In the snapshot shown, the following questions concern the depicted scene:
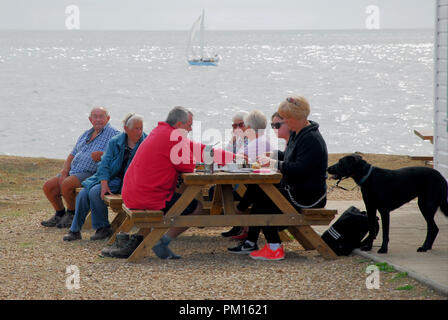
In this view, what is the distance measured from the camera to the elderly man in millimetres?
8258

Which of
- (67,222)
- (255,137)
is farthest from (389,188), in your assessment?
(67,222)

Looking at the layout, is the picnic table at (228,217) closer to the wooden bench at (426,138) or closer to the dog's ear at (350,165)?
the dog's ear at (350,165)

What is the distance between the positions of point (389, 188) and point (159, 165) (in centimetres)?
192

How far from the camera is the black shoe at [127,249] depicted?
672cm

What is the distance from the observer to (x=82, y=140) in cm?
849

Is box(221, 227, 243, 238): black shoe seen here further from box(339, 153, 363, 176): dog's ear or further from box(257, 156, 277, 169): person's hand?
box(339, 153, 363, 176): dog's ear

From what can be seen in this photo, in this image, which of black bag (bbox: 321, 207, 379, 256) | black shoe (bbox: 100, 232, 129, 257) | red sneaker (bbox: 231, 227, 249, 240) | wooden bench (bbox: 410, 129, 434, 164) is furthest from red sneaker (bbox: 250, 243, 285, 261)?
wooden bench (bbox: 410, 129, 434, 164)

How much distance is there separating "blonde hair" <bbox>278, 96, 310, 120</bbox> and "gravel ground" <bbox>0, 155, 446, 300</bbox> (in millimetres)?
1226

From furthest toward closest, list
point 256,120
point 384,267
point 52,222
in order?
1. point 52,222
2. point 256,120
3. point 384,267

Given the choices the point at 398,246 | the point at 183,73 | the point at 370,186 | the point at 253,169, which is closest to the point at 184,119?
the point at 253,169

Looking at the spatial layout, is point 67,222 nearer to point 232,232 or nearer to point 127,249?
point 232,232

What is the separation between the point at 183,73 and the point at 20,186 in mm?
63038

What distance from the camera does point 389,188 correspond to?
645 cm
